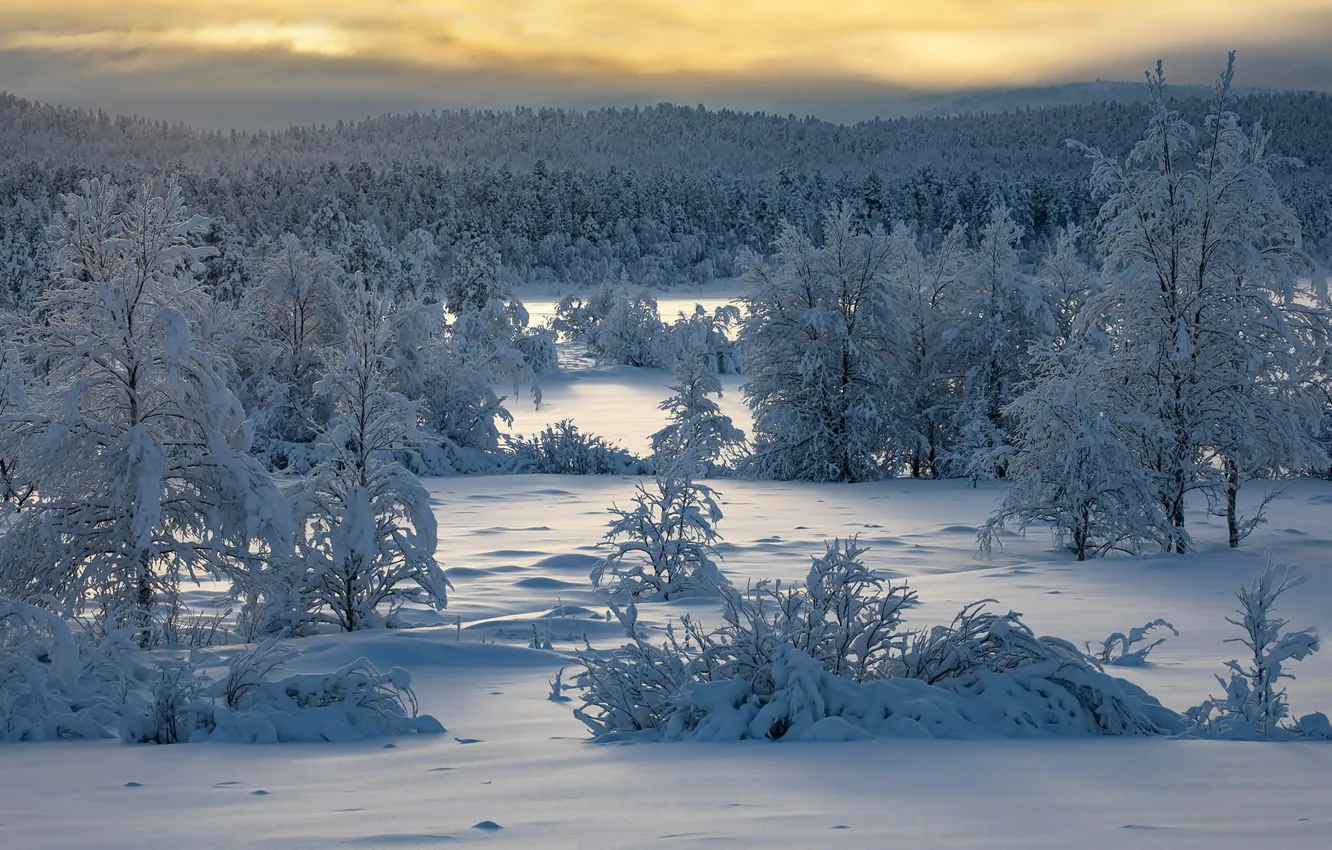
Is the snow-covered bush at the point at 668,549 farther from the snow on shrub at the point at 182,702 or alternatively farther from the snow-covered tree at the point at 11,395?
the snow on shrub at the point at 182,702

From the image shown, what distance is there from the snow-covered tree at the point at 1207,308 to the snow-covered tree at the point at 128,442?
937cm

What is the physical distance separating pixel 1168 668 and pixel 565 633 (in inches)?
158

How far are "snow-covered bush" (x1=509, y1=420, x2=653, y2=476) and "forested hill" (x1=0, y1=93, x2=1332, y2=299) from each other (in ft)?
70.4

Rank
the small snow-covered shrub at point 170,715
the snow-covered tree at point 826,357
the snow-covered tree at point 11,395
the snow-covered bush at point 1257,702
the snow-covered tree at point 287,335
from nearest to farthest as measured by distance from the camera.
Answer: the snow-covered bush at point 1257,702 < the small snow-covered shrub at point 170,715 < the snow-covered tree at point 11,395 < the snow-covered tree at point 826,357 < the snow-covered tree at point 287,335

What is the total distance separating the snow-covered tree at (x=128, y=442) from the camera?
8734 mm

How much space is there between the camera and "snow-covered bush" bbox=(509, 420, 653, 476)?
24.4 m

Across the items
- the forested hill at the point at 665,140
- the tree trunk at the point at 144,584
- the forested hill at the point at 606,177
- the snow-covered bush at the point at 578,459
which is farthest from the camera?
the forested hill at the point at 665,140

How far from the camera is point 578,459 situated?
24484mm

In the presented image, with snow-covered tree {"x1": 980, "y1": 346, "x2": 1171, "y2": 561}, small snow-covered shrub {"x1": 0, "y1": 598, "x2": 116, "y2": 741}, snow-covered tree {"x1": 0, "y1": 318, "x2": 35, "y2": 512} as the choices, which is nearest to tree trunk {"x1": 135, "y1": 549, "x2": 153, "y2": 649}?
snow-covered tree {"x1": 0, "y1": 318, "x2": 35, "y2": 512}

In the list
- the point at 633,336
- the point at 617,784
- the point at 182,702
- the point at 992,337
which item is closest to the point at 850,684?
the point at 617,784

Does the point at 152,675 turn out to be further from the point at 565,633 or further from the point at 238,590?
the point at 565,633

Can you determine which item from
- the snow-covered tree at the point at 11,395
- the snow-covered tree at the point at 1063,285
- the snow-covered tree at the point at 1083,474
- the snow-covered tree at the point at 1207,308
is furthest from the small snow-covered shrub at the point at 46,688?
the snow-covered tree at the point at 1063,285

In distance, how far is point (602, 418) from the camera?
3164 centimetres

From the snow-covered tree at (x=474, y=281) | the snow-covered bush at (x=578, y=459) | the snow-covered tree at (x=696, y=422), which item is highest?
the snow-covered tree at (x=474, y=281)
